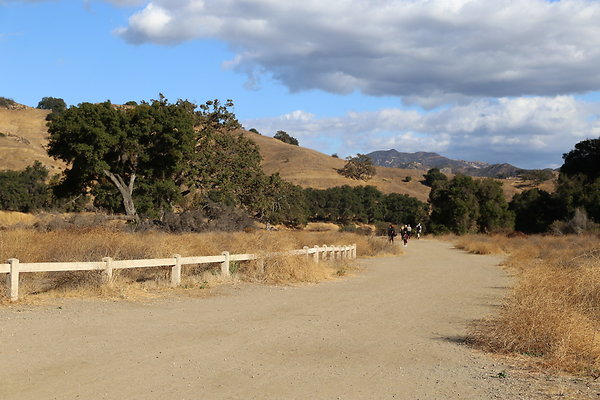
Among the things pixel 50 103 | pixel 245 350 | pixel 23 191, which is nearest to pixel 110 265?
pixel 245 350

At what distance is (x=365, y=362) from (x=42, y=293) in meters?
8.58

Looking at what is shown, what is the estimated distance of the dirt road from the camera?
7.15m

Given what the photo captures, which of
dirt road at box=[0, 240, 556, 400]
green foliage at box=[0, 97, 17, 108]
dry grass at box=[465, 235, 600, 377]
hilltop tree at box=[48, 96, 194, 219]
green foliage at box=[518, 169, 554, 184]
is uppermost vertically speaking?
green foliage at box=[0, 97, 17, 108]

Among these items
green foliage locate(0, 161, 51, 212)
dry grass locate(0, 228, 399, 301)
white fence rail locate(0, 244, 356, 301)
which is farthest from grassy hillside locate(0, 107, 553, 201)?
white fence rail locate(0, 244, 356, 301)

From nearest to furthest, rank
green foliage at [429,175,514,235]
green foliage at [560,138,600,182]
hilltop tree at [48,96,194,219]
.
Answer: hilltop tree at [48,96,194,219]
green foliage at [429,175,514,235]
green foliage at [560,138,600,182]

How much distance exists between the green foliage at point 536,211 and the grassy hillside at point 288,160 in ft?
180

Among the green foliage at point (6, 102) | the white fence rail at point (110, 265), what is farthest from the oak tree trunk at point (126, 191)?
the green foliage at point (6, 102)

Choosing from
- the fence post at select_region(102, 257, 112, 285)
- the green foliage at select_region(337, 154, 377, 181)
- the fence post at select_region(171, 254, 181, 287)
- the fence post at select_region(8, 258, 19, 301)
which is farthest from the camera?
the green foliage at select_region(337, 154, 377, 181)

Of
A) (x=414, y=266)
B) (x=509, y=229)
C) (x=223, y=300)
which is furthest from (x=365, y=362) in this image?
(x=509, y=229)

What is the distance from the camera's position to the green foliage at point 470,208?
70.1 meters

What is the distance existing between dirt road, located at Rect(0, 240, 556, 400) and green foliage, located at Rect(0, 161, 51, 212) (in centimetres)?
5928

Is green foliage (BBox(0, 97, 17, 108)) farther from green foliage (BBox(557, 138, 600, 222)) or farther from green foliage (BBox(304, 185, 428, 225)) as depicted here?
green foliage (BBox(557, 138, 600, 222))

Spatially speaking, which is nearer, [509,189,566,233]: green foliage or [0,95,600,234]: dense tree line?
[0,95,600,234]: dense tree line

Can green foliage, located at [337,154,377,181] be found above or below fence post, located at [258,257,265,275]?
above
